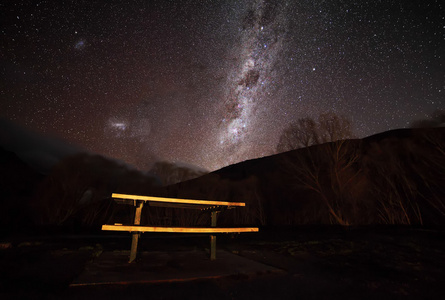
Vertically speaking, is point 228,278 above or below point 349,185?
below

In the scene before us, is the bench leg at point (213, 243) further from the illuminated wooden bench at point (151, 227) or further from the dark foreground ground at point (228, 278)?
the dark foreground ground at point (228, 278)

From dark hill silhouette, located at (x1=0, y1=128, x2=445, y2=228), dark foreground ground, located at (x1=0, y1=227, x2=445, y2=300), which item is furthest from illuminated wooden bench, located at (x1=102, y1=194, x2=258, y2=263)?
dark hill silhouette, located at (x1=0, y1=128, x2=445, y2=228)

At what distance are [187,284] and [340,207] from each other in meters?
14.1

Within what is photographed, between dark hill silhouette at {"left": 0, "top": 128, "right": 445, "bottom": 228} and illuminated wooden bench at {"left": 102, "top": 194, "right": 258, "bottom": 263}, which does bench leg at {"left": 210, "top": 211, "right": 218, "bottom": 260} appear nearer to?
illuminated wooden bench at {"left": 102, "top": 194, "right": 258, "bottom": 263}

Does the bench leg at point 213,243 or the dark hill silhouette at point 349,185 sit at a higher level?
the dark hill silhouette at point 349,185

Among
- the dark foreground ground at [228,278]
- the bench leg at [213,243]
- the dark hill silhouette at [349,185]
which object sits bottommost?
the dark foreground ground at [228,278]

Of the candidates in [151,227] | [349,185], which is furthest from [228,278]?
[349,185]

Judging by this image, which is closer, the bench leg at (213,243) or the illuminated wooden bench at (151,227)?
the illuminated wooden bench at (151,227)

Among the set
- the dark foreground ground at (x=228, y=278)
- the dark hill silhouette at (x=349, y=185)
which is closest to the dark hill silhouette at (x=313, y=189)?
the dark hill silhouette at (x=349, y=185)

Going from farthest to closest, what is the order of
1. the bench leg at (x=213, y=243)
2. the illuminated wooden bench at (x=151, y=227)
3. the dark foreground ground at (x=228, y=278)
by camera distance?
the bench leg at (x=213, y=243) → the illuminated wooden bench at (x=151, y=227) → the dark foreground ground at (x=228, y=278)

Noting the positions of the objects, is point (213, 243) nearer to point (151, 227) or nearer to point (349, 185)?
point (151, 227)

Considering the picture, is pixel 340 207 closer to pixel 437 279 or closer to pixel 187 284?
pixel 437 279

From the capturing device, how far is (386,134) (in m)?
46.8

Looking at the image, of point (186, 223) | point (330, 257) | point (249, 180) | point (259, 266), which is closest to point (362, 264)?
point (330, 257)
